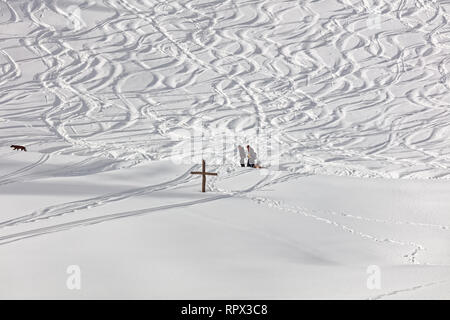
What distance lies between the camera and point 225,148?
16.5 meters

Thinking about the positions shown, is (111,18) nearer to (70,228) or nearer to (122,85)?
(122,85)

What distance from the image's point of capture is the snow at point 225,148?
8.45 meters

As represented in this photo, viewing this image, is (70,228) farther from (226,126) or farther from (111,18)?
(111,18)

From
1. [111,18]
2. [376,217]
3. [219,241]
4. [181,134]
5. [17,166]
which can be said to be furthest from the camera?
[111,18]

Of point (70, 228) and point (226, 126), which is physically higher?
point (226, 126)

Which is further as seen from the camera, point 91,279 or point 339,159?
point 339,159

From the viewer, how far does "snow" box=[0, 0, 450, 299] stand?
27.7 ft

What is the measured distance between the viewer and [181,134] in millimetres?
17438

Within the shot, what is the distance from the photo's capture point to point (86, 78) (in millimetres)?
20797

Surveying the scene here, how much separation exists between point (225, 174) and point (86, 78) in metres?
8.44

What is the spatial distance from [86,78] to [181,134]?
4.83m
